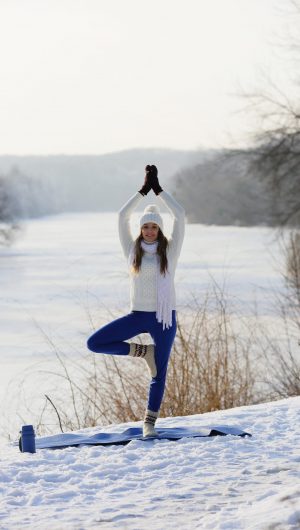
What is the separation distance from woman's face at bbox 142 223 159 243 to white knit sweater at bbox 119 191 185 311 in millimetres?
117

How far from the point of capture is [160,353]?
612cm

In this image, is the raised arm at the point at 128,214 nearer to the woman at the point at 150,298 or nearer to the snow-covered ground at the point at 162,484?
the woman at the point at 150,298

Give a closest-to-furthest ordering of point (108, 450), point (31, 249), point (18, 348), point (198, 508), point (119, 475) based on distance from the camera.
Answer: point (198, 508)
point (119, 475)
point (108, 450)
point (18, 348)
point (31, 249)

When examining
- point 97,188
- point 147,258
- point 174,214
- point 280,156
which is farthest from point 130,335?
point 97,188

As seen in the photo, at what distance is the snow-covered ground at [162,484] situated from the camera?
4.27 m

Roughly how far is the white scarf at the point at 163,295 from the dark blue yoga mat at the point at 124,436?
78 cm

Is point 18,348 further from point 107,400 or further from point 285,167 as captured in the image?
point 285,167

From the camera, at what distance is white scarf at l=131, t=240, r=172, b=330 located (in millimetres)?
6070

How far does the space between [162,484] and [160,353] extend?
1275 mm

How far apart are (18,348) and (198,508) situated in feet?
36.7

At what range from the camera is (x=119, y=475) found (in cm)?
526

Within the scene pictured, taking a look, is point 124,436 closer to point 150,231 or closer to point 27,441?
point 27,441

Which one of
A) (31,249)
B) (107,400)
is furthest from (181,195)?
(107,400)

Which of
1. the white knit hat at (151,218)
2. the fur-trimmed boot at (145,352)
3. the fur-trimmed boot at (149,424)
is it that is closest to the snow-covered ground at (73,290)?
the white knit hat at (151,218)
